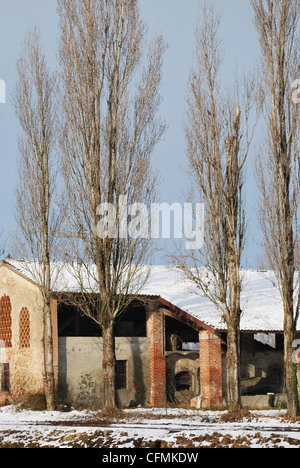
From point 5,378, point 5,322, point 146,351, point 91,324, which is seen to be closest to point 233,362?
point 146,351

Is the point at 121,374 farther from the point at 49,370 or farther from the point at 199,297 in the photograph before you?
the point at 199,297

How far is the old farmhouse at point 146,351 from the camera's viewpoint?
95.2 ft

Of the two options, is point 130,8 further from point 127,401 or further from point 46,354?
point 127,401

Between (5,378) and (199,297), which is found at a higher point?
(199,297)

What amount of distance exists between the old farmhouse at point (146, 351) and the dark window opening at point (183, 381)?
0.15 ft

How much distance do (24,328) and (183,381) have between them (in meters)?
7.44

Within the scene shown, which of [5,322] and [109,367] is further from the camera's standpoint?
[5,322]

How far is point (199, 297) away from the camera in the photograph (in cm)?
3241

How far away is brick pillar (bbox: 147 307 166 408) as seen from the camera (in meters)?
30.2

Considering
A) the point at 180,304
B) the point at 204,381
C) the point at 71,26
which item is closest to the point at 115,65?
the point at 71,26

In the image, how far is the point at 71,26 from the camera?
24.5 m

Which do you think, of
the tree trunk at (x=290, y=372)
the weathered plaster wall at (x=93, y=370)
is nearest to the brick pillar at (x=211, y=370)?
the weathered plaster wall at (x=93, y=370)

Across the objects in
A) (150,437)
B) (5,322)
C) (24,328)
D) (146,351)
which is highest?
(5,322)
